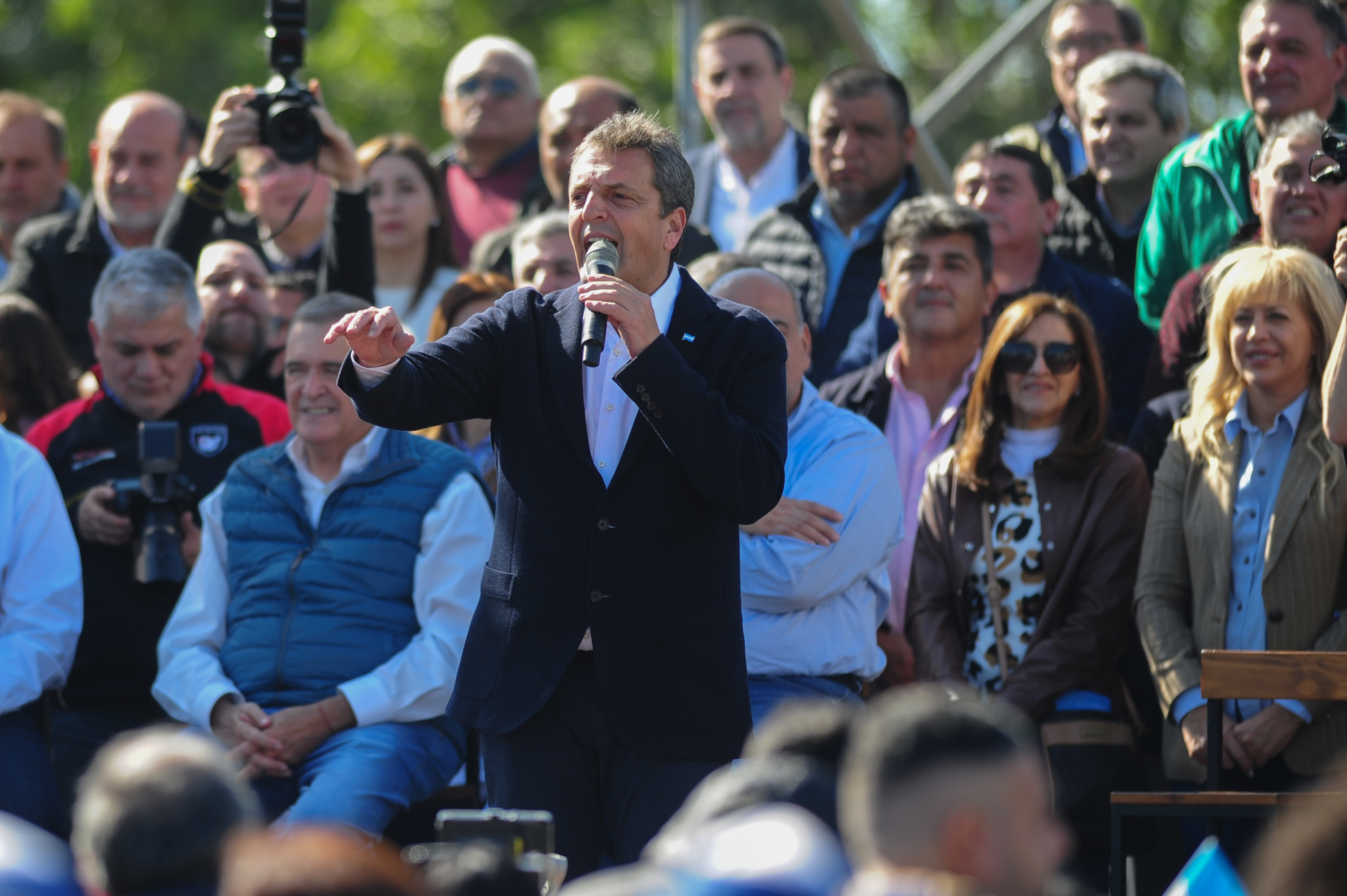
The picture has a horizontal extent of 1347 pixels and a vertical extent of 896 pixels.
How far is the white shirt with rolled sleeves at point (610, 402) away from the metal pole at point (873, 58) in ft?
15.6

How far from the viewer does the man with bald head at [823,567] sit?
175 inches

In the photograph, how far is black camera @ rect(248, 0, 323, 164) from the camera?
5.67m

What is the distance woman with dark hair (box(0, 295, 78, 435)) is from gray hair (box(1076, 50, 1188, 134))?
3.97 metres

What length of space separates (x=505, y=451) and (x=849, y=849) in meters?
1.53

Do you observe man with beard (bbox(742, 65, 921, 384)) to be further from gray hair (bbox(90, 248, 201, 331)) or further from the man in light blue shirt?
gray hair (bbox(90, 248, 201, 331))

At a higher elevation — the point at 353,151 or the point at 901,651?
the point at 353,151

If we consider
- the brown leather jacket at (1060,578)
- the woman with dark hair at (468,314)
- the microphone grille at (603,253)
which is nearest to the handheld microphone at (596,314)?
the microphone grille at (603,253)

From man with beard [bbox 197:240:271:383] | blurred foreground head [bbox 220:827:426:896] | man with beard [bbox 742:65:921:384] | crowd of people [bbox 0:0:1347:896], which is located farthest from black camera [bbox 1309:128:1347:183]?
man with beard [bbox 197:240:271:383]

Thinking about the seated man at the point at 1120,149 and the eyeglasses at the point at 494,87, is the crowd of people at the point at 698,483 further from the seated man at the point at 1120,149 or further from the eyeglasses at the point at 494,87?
the eyeglasses at the point at 494,87

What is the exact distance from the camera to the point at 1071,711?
493cm

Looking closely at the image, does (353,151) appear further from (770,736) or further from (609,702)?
(770,736)

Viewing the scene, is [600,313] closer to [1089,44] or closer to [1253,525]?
[1253,525]

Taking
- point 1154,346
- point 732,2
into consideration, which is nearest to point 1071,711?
point 1154,346

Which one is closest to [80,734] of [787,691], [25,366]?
[25,366]
